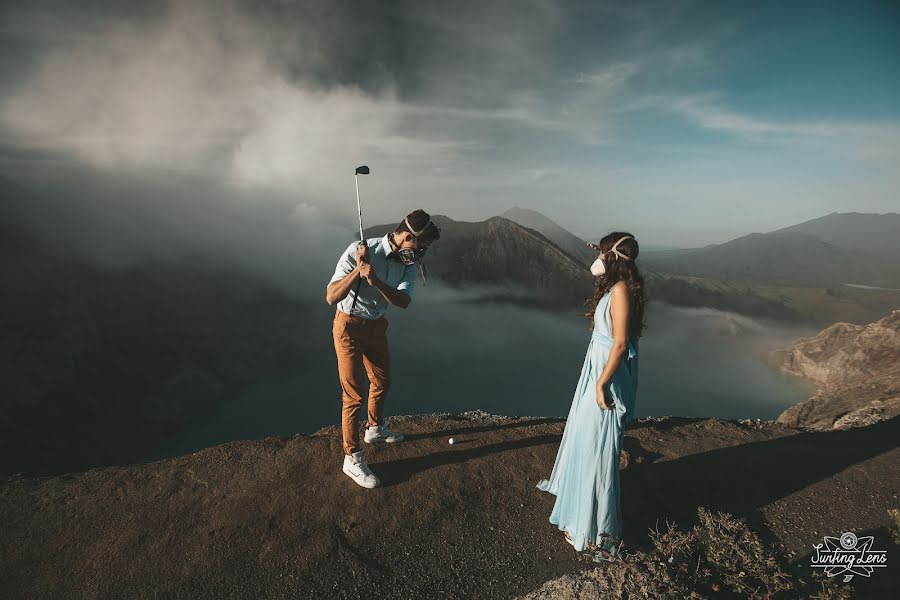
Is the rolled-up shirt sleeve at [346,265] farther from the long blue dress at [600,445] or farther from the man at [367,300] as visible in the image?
the long blue dress at [600,445]

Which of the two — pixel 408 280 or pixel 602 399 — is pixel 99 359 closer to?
pixel 408 280

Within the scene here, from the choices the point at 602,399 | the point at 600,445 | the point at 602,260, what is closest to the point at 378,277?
the point at 602,260

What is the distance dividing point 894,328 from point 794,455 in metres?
50.0

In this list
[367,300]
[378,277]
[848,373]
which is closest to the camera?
[378,277]

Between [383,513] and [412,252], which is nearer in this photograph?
[412,252]

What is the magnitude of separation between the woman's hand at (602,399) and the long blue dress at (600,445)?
68 millimetres

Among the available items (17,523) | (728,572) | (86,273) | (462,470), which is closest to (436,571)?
(462,470)

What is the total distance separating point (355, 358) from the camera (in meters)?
5.58

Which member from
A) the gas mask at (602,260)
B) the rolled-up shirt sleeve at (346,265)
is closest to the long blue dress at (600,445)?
the gas mask at (602,260)

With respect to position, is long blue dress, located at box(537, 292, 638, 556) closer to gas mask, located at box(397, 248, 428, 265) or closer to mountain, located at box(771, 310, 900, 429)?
gas mask, located at box(397, 248, 428, 265)

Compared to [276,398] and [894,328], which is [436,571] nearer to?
[894,328]

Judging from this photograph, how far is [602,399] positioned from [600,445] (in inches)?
23.7

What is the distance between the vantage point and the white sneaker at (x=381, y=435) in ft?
22.5

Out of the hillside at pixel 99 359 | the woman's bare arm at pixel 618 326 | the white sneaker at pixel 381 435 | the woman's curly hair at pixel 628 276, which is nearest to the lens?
the woman's bare arm at pixel 618 326
